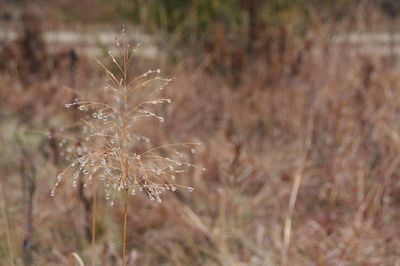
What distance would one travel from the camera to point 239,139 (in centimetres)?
333

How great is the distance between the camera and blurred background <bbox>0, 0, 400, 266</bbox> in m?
2.43

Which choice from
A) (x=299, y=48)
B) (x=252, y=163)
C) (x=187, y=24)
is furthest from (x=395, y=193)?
(x=187, y=24)

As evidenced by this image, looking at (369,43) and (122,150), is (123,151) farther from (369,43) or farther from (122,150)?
(369,43)

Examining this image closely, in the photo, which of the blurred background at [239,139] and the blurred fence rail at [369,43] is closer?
the blurred background at [239,139]

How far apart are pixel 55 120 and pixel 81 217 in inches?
45.3

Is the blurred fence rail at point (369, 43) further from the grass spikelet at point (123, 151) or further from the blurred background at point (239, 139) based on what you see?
the grass spikelet at point (123, 151)

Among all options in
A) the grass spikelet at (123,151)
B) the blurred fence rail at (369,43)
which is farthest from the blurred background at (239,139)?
the grass spikelet at (123,151)

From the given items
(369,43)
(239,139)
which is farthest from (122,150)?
(369,43)

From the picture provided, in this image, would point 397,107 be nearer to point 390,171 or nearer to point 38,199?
point 390,171

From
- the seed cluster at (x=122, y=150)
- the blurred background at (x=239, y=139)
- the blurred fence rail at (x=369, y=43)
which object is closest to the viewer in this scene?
the seed cluster at (x=122, y=150)

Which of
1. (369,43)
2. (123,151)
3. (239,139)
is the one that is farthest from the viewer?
(369,43)

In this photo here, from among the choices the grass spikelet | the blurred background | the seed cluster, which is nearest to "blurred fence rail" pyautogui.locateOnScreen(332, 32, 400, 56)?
the blurred background

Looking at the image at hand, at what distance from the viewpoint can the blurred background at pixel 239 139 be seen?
2426 millimetres

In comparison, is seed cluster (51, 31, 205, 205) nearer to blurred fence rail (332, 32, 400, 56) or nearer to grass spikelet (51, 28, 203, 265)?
grass spikelet (51, 28, 203, 265)
